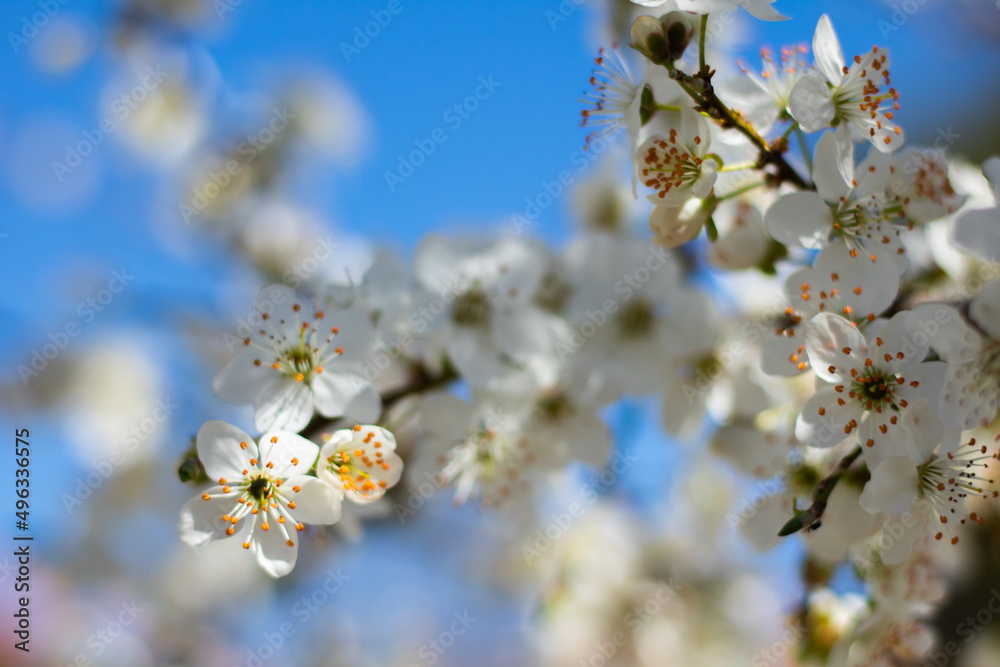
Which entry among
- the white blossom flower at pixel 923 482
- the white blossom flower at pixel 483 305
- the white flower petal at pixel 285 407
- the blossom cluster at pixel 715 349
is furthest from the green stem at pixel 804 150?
the white flower petal at pixel 285 407

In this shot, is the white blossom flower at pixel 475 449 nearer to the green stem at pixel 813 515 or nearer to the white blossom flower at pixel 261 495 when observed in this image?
the white blossom flower at pixel 261 495

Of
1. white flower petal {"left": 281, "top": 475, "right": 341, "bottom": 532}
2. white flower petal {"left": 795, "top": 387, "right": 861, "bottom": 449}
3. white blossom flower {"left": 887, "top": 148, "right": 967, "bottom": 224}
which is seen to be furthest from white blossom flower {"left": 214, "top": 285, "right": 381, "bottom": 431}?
white blossom flower {"left": 887, "top": 148, "right": 967, "bottom": 224}

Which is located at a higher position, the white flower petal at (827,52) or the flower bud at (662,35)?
the white flower petal at (827,52)

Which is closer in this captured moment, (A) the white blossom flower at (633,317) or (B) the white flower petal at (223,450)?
(B) the white flower petal at (223,450)

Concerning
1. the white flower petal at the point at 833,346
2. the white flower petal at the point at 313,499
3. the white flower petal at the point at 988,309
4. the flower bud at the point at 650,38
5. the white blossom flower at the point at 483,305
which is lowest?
the white flower petal at the point at 313,499

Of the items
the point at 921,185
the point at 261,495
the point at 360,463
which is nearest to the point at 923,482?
the point at 921,185

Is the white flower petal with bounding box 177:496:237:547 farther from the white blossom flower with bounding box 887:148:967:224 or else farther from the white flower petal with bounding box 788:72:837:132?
the white blossom flower with bounding box 887:148:967:224

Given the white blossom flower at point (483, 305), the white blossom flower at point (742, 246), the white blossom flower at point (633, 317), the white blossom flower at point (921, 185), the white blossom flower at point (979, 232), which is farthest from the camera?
the white blossom flower at point (633, 317)
